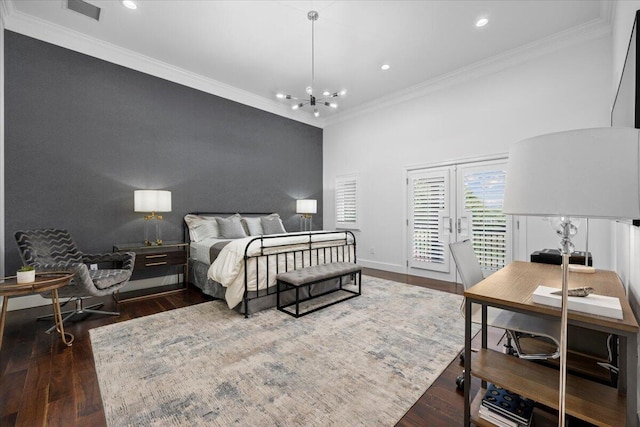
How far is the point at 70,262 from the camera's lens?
3168 millimetres

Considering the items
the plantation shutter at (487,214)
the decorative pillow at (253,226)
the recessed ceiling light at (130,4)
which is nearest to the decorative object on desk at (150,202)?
the decorative pillow at (253,226)

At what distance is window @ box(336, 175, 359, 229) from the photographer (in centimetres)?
616

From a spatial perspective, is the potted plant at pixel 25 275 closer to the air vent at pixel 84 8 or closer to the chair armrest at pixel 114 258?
the chair armrest at pixel 114 258

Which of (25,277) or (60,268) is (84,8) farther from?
(25,277)

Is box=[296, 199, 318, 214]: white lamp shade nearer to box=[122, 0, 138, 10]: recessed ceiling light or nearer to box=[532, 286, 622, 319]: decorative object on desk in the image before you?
box=[122, 0, 138, 10]: recessed ceiling light

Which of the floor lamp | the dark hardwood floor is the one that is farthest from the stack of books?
the floor lamp

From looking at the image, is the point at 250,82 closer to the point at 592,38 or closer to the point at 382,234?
the point at 382,234

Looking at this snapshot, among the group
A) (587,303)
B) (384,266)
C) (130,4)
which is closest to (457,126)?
(384,266)

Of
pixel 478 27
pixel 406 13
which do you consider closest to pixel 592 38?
pixel 478 27

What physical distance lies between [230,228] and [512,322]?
3.93m

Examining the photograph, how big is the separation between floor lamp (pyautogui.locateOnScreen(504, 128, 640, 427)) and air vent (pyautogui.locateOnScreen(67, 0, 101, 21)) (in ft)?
15.0

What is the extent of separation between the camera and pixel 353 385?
190 cm

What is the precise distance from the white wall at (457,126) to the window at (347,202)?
18cm

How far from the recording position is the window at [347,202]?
6.16 m
